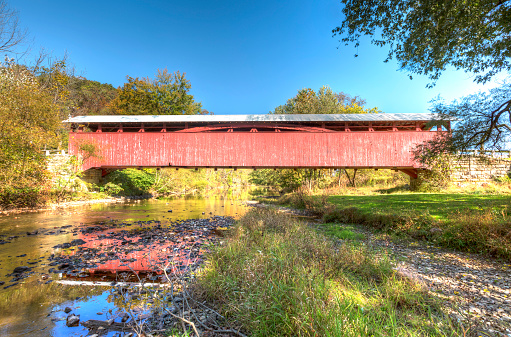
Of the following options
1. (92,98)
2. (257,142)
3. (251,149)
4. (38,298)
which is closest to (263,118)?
(257,142)

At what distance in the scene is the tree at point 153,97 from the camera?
29516mm

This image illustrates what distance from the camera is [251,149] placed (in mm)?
16344

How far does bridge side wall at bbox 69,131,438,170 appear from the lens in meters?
15.9

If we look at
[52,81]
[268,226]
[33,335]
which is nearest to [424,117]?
[268,226]

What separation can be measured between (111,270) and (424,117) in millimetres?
18490

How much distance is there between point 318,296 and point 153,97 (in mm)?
32117

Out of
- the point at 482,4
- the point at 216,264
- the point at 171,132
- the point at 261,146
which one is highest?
the point at 482,4

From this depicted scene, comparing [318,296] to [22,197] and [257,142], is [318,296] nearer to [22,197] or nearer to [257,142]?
[257,142]

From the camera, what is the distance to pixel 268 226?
721 centimetres

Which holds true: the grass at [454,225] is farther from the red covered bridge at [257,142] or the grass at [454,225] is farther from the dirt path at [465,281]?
the red covered bridge at [257,142]

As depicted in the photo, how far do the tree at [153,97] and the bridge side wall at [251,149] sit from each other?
559 inches

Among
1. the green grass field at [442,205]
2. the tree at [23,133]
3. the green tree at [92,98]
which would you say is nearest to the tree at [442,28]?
the green grass field at [442,205]

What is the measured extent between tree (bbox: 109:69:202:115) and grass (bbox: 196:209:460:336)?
29105 millimetres

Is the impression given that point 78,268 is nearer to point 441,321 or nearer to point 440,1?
point 441,321
